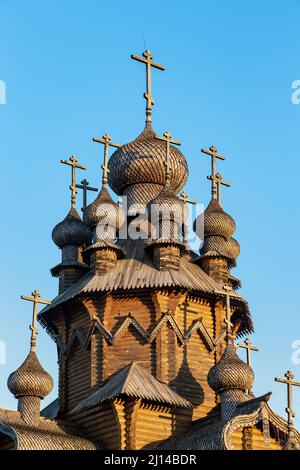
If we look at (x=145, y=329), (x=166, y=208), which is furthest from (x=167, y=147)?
(x=145, y=329)

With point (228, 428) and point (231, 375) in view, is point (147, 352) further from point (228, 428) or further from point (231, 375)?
point (228, 428)

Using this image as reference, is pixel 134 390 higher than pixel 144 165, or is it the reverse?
pixel 144 165

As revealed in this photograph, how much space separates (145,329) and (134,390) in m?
2.27

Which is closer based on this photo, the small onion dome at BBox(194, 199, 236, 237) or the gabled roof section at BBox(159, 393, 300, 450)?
the gabled roof section at BBox(159, 393, 300, 450)

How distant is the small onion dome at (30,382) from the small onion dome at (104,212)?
4.29 metres

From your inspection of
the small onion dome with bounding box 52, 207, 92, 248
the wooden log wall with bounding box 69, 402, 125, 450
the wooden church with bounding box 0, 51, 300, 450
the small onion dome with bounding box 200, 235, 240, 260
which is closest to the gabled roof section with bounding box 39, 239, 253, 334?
the wooden church with bounding box 0, 51, 300, 450

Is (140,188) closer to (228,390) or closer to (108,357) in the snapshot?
(108,357)

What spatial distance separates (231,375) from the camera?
66.0ft

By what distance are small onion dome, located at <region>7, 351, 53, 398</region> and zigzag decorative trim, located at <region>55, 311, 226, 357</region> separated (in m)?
1.74

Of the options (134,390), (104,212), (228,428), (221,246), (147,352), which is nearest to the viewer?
(228,428)

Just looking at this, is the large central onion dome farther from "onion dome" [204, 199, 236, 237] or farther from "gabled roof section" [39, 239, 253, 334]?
"gabled roof section" [39, 239, 253, 334]

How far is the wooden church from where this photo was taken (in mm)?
20172

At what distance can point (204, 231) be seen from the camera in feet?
83.1
